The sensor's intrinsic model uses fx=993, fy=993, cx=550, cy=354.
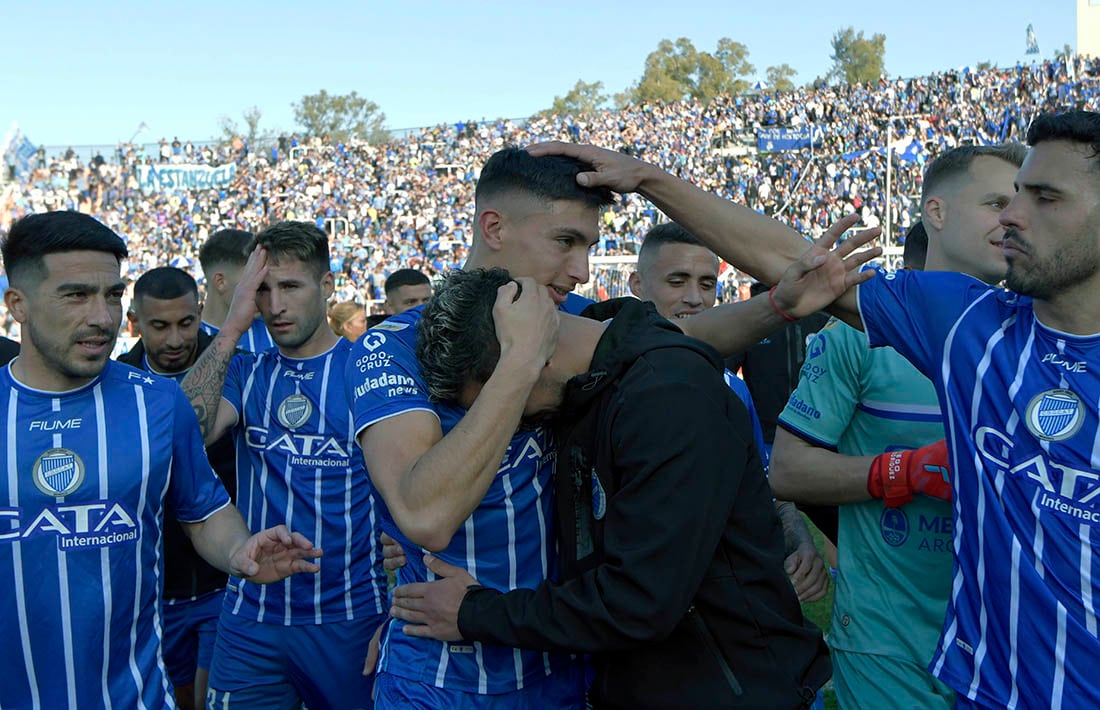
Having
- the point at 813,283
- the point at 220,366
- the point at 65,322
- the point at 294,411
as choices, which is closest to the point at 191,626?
the point at 294,411

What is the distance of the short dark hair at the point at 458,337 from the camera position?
2500mm

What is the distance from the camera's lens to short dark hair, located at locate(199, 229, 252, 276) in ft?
22.2

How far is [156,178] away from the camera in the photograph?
139 ft

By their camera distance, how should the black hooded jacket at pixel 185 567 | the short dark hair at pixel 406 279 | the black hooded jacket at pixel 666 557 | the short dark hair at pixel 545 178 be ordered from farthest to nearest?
the short dark hair at pixel 406 279
the black hooded jacket at pixel 185 567
the short dark hair at pixel 545 178
the black hooded jacket at pixel 666 557

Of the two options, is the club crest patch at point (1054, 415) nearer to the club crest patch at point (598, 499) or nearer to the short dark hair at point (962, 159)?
the club crest patch at point (598, 499)

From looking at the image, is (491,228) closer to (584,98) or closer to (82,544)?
(82,544)

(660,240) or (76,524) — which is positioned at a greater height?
(660,240)

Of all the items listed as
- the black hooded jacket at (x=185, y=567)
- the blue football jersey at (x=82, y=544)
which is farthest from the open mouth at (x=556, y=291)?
the black hooded jacket at (x=185, y=567)

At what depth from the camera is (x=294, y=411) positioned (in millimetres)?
4473

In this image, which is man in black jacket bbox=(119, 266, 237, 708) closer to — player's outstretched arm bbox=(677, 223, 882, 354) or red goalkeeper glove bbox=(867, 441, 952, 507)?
player's outstretched arm bbox=(677, 223, 882, 354)

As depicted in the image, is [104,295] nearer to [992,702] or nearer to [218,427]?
[218,427]

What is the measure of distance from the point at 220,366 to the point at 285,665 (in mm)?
1357

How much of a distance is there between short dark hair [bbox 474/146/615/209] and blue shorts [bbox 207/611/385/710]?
7.73 feet

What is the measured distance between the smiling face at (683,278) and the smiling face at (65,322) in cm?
287
